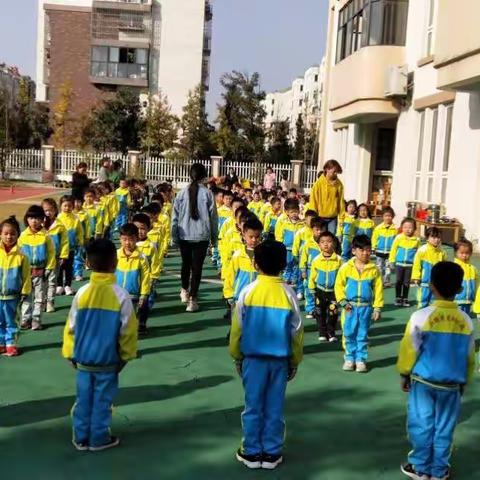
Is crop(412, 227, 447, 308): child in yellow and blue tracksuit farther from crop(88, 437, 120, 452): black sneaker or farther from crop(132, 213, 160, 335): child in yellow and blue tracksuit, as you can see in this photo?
crop(88, 437, 120, 452): black sneaker

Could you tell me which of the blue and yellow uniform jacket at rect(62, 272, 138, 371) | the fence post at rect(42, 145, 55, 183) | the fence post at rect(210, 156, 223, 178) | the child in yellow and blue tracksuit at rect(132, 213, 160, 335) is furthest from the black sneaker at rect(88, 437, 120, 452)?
the fence post at rect(42, 145, 55, 183)

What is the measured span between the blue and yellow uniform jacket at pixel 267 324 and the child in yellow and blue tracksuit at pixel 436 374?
66 cm

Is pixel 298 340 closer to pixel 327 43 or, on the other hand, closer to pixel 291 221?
pixel 291 221

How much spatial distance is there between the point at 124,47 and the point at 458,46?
116 feet

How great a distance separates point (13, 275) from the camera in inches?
245

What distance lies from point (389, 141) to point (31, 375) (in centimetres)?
1948

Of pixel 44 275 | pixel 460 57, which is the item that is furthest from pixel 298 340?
pixel 460 57

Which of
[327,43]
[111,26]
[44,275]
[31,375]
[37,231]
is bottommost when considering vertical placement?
[31,375]

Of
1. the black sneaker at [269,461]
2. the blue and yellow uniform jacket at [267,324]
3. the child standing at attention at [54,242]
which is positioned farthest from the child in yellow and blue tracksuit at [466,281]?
the child standing at attention at [54,242]

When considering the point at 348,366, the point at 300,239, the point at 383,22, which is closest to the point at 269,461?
the point at 348,366

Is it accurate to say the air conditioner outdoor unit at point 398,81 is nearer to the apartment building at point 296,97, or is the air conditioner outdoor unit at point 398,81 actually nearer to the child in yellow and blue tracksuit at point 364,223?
the child in yellow and blue tracksuit at point 364,223

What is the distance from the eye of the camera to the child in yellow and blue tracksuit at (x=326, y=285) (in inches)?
282

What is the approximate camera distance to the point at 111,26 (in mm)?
45781

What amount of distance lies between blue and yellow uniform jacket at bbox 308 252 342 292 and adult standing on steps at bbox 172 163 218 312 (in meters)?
1.53
